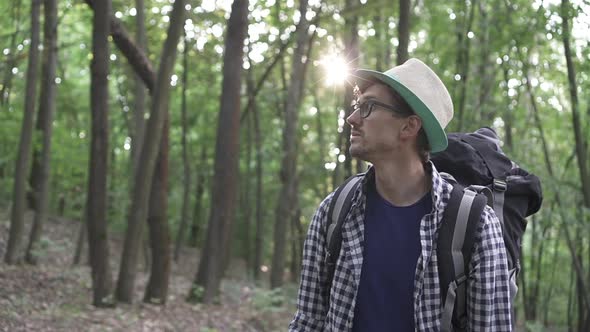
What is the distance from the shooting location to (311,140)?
93.2 ft

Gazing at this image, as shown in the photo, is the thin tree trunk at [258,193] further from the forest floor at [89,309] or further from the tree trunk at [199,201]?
the forest floor at [89,309]

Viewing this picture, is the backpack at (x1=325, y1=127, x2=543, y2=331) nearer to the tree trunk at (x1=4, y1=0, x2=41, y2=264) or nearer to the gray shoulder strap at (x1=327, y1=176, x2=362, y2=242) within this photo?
the gray shoulder strap at (x1=327, y1=176, x2=362, y2=242)

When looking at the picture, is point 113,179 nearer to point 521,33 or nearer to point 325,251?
point 521,33

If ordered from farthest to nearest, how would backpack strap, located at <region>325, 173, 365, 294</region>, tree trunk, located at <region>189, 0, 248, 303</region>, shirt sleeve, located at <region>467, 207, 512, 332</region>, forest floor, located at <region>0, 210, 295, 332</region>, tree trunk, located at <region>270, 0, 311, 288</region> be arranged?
tree trunk, located at <region>270, 0, 311, 288</region> < tree trunk, located at <region>189, 0, 248, 303</region> < forest floor, located at <region>0, 210, 295, 332</region> < backpack strap, located at <region>325, 173, 365, 294</region> < shirt sleeve, located at <region>467, 207, 512, 332</region>

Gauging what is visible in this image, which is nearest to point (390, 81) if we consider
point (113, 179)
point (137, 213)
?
point (137, 213)

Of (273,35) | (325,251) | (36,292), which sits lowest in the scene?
(36,292)

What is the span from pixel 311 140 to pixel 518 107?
11.4 metres

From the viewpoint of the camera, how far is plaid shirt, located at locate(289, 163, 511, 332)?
2449 millimetres

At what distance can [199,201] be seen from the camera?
3162 cm

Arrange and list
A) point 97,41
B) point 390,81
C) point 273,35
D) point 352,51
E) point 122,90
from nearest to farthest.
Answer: point 390,81
point 97,41
point 352,51
point 273,35
point 122,90

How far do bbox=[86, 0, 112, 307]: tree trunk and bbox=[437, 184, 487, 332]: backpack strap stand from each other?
816 cm

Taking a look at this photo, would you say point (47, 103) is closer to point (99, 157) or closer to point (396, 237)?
point (99, 157)

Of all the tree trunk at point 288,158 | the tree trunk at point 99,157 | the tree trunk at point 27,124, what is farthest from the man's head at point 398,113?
the tree trunk at point 288,158

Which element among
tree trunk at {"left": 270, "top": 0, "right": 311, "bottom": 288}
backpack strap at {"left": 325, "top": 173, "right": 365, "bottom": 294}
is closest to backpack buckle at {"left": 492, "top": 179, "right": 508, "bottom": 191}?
backpack strap at {"left": 325, "top": 173, "right": 365, "bottom": 294}
